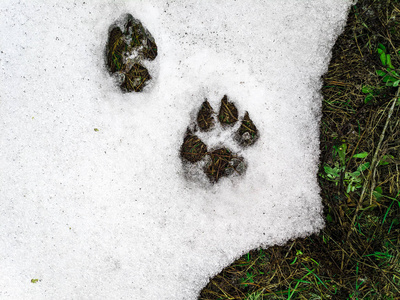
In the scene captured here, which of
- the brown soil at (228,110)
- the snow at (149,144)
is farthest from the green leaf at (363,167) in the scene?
the brown soil at (228,110)

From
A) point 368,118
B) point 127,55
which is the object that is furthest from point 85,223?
point 368,118

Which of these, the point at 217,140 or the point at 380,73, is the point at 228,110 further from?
the point at 380,73

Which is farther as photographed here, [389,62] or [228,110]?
[228,110]

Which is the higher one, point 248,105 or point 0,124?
point 0,124

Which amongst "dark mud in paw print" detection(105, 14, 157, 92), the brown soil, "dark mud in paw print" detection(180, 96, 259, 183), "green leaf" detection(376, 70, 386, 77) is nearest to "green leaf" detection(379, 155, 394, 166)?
"green leaf" detection(376, 70, 386, 77)

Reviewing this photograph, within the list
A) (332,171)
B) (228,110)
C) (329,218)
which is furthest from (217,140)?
(329,218)

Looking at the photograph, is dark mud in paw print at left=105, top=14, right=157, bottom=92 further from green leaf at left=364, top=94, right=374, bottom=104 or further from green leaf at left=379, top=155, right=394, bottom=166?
green leaf at left=379, top=155, right=394, bottom=166

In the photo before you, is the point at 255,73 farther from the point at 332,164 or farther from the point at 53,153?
the point at 53,153
